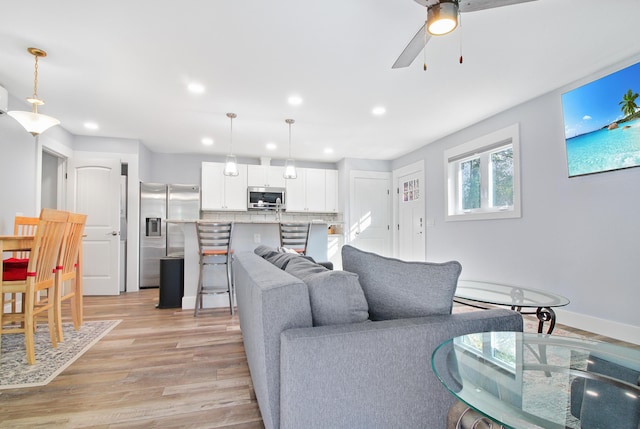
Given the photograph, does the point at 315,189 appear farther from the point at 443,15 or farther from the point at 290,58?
the point at 443,15

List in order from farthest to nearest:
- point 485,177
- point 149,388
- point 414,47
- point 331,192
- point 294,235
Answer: point 331,192
point 485,177
point 294,235
point 414,47
point 149,388

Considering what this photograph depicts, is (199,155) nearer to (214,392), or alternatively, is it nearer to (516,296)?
(214,392)

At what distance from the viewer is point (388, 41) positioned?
2459 mm

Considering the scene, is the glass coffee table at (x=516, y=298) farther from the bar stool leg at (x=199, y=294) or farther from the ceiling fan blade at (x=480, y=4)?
the bar stool leg at (x=199, y=294)

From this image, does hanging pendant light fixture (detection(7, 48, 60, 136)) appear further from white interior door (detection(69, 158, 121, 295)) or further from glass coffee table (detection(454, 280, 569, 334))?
glass coffee table (detection(454, 280, 569, 334))

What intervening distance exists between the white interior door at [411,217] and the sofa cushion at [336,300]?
4.55m

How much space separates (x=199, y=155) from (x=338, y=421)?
5.81m

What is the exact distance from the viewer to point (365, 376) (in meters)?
1.01

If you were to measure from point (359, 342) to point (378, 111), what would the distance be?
11.1 ft

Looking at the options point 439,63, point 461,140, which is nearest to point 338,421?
point 439,63

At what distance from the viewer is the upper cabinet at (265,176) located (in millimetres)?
6012

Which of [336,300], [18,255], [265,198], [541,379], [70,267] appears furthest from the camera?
[265,198]

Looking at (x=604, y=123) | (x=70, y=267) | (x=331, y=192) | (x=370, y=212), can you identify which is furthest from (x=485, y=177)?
(x=70, y=267)

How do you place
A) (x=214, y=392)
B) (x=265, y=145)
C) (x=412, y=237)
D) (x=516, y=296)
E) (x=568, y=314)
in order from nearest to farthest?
(x=214, y=392)
(x=516, y=296)
(x=568, y=314)
(x=265, y=145)
(x=412, y=237)
